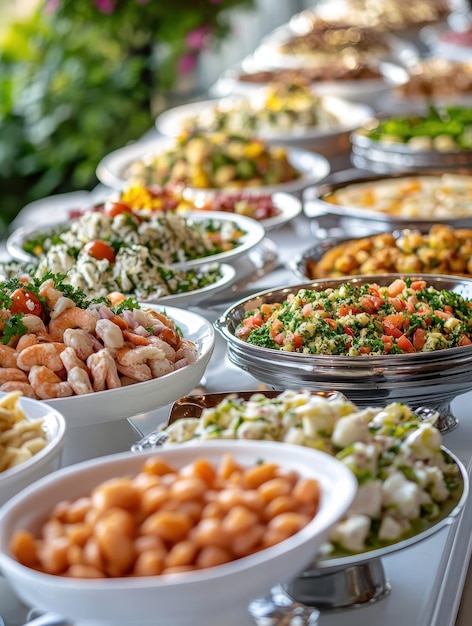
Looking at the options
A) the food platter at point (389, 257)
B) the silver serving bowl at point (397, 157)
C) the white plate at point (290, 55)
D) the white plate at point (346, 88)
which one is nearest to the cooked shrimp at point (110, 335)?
the food platter at point (389, 257)

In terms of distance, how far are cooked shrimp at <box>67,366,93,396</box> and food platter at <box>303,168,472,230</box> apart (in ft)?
3.88

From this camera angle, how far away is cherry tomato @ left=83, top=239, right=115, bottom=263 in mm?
A: 1876

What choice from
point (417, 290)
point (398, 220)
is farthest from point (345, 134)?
point (417, 290)

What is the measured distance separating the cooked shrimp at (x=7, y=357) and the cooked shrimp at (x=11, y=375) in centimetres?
1

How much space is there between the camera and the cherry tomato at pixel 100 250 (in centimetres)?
188

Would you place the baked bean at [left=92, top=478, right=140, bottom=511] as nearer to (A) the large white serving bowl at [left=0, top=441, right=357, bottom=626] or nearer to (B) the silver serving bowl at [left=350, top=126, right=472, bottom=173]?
(A) the large white serving bowl at [left=0, top=441, right=357, bottom=626]

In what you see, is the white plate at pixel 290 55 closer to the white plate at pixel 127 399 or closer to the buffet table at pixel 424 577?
the buffet table at pixel 424 577

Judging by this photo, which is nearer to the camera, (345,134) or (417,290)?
(417,290)

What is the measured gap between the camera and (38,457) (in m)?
1.11

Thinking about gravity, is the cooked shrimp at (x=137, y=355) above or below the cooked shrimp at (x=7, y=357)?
below

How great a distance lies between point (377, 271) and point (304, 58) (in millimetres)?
2913

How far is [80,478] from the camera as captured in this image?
1018 mm

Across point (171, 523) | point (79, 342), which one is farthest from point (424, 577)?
point (79, 342)

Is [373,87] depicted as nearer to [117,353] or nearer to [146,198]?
[146,198]
